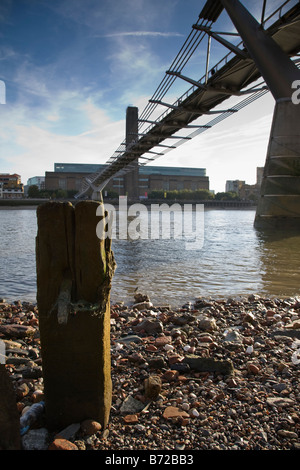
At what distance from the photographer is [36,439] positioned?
2.19m

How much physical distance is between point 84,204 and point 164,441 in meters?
1.53

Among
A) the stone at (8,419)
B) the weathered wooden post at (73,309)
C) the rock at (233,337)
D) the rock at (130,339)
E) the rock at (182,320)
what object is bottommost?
the rock at (182,320)

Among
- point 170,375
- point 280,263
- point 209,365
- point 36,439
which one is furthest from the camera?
point 280,263

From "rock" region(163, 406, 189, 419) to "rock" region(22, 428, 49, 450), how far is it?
2.55 ft

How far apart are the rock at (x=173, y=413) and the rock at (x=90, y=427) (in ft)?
1.50

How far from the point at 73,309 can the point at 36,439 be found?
2.69ft

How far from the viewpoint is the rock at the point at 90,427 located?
2260 millimetres

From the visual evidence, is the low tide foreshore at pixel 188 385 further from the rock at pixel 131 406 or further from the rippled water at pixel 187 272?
the rippled water at pixel 187 272

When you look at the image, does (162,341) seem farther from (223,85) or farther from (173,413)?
(223,85)

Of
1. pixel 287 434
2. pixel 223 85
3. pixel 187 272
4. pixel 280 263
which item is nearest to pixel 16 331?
pixel 287 434

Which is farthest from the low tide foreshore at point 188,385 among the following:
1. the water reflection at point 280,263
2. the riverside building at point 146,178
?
the riverside building at point 146,178

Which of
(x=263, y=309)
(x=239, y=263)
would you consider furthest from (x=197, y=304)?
(x=239, y=263)
